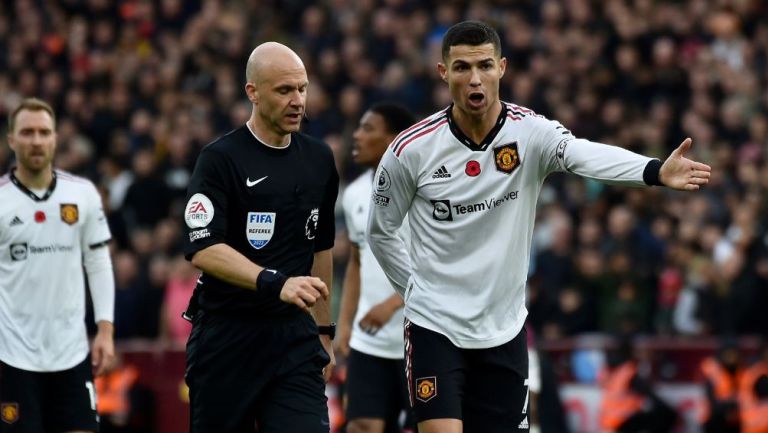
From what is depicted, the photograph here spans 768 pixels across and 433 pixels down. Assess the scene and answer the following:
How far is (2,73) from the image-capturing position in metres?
23.7

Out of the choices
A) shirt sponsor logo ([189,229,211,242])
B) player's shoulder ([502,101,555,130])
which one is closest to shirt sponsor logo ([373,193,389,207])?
player's shoulder ([502,101,555,130])

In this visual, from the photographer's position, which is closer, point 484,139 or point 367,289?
point 484,139

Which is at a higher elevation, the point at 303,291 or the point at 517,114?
the point at 517,114

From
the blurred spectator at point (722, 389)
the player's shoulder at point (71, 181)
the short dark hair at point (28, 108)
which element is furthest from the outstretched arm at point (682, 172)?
the blurred spectator at point (722, 389)

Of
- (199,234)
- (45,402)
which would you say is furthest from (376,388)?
(199,234)

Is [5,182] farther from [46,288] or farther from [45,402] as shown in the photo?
[45,402]

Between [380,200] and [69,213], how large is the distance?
257cm

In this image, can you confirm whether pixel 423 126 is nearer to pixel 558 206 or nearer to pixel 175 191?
pixel 558 206

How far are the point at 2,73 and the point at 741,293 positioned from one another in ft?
43.2

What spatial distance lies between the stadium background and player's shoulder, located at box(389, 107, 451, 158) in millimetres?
7364

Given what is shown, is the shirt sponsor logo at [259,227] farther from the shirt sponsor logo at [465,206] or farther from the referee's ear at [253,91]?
the shirt sponsor logo at [465,206]

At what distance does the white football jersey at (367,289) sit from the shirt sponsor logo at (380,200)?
2.02 m

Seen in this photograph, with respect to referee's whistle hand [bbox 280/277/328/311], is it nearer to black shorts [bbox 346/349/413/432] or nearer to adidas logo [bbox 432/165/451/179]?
adidas logo [bbox 432/165/451/179]

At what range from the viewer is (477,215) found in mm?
7965
